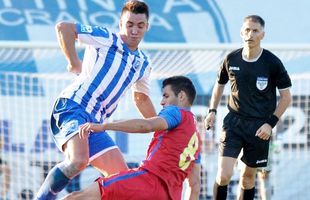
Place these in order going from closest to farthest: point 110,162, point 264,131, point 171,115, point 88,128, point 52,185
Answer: point 88,128 < point 171,115 < point 52,185 < point 110,162 < point 264,131

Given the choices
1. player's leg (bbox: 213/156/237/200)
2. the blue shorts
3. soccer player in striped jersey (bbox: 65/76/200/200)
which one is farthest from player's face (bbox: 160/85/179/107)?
player's leg (bbox: 213/156/237/200)

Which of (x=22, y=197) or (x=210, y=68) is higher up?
(x=210, y=68)

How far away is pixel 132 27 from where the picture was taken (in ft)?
22.3

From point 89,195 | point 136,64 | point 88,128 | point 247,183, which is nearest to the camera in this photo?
point 88,128

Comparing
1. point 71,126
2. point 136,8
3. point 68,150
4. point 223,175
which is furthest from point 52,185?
point 223,175

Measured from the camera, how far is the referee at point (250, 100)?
8205 mm

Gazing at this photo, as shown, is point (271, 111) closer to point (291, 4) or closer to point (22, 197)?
point (22, 197)

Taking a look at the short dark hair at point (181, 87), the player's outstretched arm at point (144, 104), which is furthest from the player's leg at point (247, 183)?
the short dark hair at point (181, 87)

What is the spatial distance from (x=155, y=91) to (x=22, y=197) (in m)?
2.15

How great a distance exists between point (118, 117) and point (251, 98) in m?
3.17

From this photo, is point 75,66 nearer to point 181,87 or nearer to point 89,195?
point 181,87

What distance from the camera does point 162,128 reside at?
629cm

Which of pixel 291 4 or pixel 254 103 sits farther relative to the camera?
pixel 291 4

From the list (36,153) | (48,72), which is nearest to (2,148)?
(36,153)
